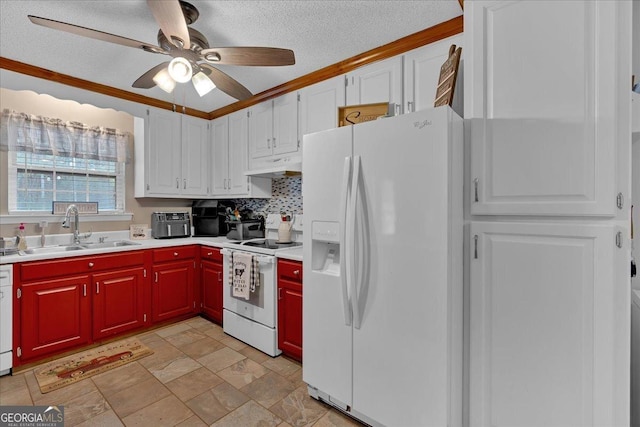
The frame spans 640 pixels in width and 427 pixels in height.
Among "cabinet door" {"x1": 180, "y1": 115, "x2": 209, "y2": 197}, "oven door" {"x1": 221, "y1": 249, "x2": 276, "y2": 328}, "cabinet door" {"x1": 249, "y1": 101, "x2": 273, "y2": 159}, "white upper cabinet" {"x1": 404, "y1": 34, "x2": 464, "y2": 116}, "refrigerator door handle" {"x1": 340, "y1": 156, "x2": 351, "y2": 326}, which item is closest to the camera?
"refrigerator door handle" {"x1": 340, "y1": 156, "x2": 351, "y2": 326}

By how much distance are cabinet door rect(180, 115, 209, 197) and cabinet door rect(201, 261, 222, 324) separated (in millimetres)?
974

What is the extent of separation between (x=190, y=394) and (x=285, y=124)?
7.69 feet

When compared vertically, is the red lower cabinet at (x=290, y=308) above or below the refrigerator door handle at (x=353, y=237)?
below

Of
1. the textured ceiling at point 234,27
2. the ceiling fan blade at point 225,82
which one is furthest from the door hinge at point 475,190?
the ceiling fan blade at point 225,82

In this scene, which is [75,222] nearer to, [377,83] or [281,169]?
[281,169]

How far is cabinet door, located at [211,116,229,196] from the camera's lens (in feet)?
12.1

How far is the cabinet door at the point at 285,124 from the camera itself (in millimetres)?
2955

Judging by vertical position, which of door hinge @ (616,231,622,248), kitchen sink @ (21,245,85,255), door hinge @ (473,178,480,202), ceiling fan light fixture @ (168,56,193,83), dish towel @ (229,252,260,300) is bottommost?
dish towel @ (229,252,260,300)

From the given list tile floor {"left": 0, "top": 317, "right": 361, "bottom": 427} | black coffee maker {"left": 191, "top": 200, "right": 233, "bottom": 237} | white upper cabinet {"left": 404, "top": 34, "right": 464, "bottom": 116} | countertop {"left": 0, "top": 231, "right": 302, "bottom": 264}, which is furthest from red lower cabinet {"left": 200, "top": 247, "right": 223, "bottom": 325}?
white upper cabinet {"left": 404, "top": 34, "right": 464, "bottom": 116}

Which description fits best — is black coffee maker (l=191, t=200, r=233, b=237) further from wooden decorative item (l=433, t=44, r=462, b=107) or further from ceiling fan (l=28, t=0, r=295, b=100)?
wooden decorative item (l=433, t=44, r=462, b=107)

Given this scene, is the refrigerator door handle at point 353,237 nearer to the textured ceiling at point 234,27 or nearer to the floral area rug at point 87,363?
the textured ceiling at point 234,27

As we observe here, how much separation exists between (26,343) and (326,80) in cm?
312

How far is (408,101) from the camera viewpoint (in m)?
2.21

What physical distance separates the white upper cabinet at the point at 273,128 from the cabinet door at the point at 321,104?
12 cm
